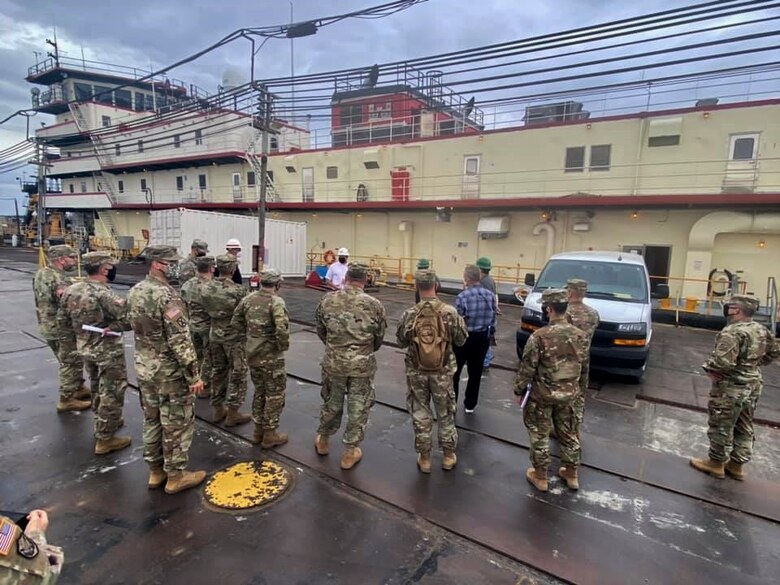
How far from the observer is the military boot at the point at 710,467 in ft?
12.6

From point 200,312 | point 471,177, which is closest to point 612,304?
point 200,312

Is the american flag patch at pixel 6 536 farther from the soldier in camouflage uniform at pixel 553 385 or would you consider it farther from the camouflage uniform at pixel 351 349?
the soldier in camouflage uniform at pixel 553 385

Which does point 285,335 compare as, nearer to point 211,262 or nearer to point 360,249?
point 211,262

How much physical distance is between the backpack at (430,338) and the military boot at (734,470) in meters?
2.93

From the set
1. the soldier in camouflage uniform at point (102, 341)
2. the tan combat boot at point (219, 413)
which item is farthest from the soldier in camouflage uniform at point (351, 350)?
the soldier in camouflage uniform at point (102, 341)

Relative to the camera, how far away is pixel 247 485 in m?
3.50

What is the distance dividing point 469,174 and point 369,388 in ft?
49.3

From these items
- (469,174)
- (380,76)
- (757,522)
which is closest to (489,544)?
(757,522)

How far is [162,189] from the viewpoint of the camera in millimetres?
28531

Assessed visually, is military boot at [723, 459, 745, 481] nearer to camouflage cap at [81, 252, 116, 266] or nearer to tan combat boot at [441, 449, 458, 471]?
tan combat boot at [441, 449, 458, 471]

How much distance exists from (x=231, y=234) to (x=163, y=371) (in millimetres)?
14030

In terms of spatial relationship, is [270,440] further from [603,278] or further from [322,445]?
[603,278]

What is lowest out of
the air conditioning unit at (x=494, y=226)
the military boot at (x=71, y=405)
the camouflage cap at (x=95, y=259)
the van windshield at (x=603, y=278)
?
the military boot at (x=71, y=405)

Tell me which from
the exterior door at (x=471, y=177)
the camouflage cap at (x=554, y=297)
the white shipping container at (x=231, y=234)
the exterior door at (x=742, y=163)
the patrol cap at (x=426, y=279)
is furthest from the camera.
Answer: the exterior door at (x=471, y=177)
